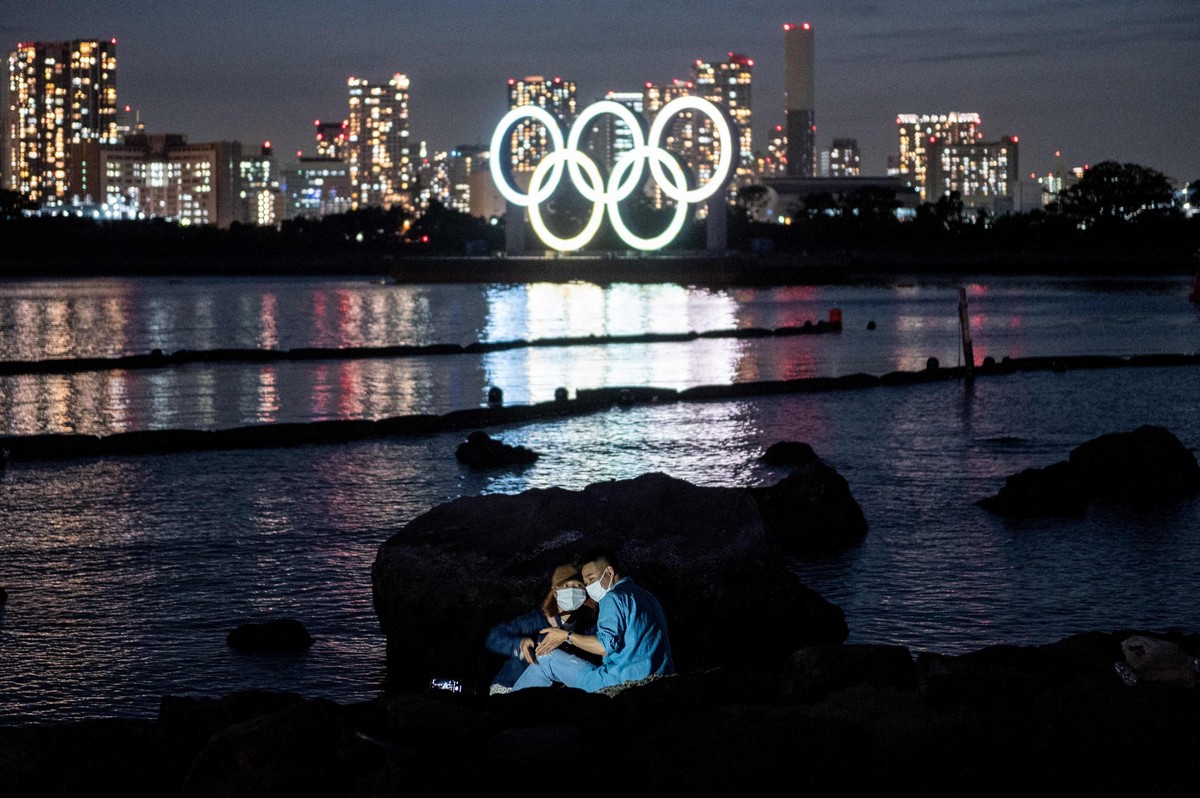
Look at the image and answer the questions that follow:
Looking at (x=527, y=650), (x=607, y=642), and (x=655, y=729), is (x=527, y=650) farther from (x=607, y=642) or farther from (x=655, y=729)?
(x=655, y=729)

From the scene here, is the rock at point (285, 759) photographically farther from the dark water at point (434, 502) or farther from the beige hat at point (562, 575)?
the dark water at point (434, 502)

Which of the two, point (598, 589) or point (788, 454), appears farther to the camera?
point (788, 454)

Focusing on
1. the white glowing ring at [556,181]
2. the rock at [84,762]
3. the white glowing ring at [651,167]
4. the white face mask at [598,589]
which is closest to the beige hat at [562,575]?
the white face mask at [598,589]

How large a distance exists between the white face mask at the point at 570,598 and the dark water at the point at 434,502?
2107 millimetres

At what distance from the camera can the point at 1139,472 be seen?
1614 centimetres

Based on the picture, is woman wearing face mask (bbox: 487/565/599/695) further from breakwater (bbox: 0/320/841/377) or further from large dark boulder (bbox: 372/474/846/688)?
breakwater (bbox: 0/320/841/377)

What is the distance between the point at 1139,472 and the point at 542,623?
31.4 feet

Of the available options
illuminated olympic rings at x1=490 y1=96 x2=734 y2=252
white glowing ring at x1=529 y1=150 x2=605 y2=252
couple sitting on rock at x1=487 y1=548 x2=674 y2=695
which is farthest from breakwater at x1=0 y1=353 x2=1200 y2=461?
white glowing ring at x1=529 y1=150 x2=605 y2=252

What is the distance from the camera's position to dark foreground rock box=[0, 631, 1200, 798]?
21.9ft

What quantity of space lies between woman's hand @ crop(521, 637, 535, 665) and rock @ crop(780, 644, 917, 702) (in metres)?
1.27

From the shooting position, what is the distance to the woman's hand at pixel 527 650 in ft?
26.6

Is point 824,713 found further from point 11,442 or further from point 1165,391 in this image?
point 1165,391

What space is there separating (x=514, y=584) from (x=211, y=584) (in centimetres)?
390

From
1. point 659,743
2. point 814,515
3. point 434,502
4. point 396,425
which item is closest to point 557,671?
point 659,743
